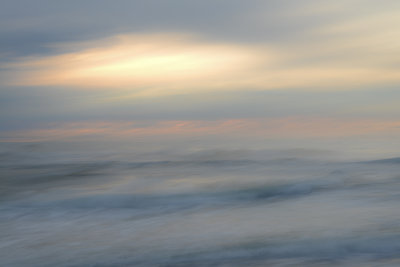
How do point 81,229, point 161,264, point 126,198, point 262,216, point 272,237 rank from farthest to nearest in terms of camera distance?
1. point 126,198
2. point 262,216
3. point 81,229
4. point 272,237
5. point 161,264

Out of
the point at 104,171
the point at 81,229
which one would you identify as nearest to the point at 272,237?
the point at 81,229

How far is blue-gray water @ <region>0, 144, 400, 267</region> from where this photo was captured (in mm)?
3287

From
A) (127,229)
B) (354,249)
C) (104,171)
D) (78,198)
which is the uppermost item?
(104,171)

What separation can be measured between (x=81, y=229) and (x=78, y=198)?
1740mm

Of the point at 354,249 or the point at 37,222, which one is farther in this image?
the point at 37,222

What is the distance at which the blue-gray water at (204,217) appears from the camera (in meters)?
3.29

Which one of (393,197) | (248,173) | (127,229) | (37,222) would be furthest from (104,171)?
(393,197)

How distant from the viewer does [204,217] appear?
16.0ft

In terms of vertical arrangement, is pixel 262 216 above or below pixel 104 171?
below

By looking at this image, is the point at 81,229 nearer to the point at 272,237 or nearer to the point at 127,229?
the point at 127,229

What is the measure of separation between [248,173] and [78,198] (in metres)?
3.58

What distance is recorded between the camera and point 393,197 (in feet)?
17.9

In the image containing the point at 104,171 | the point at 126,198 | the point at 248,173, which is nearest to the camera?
the point at 126,198

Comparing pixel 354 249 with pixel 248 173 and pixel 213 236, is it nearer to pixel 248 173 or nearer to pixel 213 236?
pixel 213 236
